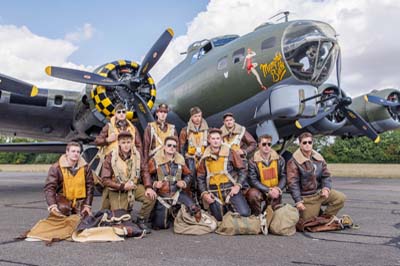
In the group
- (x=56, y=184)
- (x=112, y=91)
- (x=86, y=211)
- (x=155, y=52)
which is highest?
(x=155, y=52)

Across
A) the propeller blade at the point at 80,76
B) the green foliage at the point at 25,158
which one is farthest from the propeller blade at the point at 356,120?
the green foliage at the point at 25,158

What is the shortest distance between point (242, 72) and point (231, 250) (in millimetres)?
5623

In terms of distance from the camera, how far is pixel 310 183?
19.7 ft

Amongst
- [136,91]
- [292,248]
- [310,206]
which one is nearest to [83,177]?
[292,248]

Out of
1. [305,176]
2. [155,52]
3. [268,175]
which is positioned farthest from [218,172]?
[155,52]

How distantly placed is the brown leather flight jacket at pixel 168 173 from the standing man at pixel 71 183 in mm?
1053

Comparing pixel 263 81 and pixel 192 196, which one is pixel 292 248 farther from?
pixel 263 81

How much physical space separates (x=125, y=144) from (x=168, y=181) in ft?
2.79

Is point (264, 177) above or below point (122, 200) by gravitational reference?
above

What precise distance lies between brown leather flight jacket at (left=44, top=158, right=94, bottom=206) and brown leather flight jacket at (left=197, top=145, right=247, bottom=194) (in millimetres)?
1599

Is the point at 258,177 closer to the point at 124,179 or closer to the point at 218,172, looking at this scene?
the point at 218,172

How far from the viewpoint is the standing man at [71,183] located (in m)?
5.40

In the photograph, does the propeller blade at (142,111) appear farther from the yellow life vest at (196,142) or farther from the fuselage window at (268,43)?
the fuselage window at (268,43)

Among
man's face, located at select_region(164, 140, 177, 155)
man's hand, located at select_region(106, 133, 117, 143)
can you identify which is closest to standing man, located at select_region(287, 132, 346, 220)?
man's face, located at select_region(164, 140, 177, 155)
